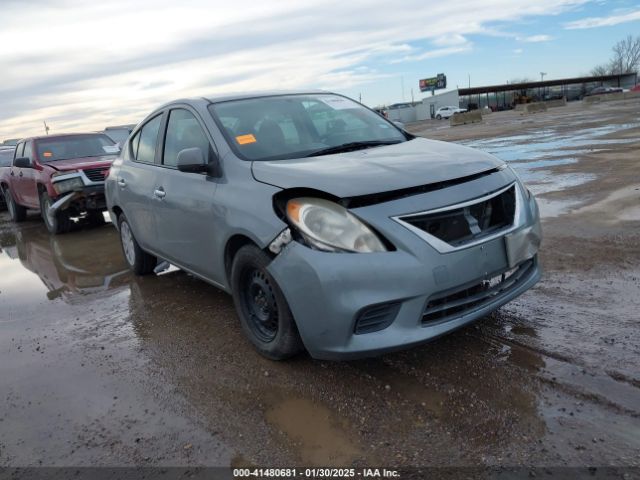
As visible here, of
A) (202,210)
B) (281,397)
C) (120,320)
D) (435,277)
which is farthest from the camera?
(120,320)

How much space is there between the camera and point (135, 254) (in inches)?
230

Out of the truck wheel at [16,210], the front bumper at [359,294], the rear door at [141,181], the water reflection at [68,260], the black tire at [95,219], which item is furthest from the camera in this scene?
the truck wheel at [16,210]

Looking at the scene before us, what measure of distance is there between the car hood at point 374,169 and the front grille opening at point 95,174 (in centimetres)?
660

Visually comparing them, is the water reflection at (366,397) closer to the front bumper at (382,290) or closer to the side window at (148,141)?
the front bumper at (382,290)

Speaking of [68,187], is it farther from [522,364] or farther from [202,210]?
[522,364]

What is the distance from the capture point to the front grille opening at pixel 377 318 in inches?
112

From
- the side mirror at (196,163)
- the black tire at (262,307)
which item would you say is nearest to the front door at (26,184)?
the side mirror at (196,163)

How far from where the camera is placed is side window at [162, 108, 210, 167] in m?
4.18

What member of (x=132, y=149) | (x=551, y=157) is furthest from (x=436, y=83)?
(x=132, y=149)

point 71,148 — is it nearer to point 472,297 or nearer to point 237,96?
point 237,96

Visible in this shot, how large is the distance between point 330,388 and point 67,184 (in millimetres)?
7682

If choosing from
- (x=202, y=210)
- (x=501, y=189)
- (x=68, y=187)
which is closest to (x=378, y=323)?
(x=501, y=189)

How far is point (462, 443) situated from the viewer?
2.56 metres

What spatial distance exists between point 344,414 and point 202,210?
1770 mm
